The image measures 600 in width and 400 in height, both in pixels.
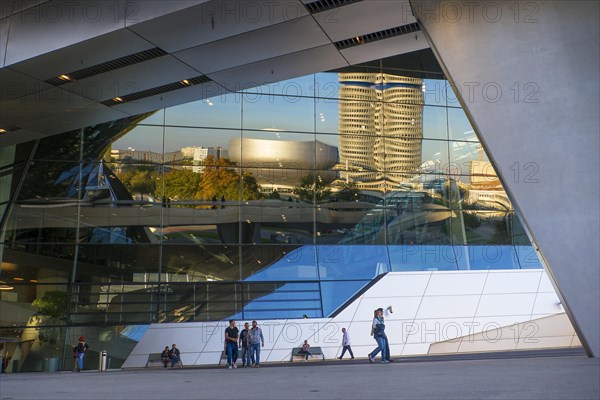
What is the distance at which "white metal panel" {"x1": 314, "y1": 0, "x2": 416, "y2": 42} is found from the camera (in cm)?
1318

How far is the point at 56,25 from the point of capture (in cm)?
1351

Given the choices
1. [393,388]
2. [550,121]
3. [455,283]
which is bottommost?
[393,388]

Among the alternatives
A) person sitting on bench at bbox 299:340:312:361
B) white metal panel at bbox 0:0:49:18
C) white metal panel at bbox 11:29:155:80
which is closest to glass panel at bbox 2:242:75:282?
person sitting on bench at bbox 299:340:312:361

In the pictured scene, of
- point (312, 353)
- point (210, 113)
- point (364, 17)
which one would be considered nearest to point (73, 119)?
point (364, 17)

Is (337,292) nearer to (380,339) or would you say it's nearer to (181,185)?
(181,185)

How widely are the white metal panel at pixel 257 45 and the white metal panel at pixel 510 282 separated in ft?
47.9

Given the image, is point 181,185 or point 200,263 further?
point 181,185

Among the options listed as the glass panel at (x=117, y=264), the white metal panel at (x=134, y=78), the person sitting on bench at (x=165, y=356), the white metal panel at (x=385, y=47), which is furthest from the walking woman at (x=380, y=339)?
the glass panel at (x=117, y=264)

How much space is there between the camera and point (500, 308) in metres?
26.1

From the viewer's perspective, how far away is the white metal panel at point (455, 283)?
25.7 m

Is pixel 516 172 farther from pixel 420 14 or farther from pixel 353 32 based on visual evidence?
pixel 353 32

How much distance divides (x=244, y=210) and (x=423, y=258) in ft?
22.9

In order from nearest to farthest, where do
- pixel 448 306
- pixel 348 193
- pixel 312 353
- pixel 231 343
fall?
pixel 231 343 < pixel 312 353 < pixel 448 306 < pixel 348 193

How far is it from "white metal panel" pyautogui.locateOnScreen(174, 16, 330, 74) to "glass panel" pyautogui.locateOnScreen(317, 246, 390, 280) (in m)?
12.0
